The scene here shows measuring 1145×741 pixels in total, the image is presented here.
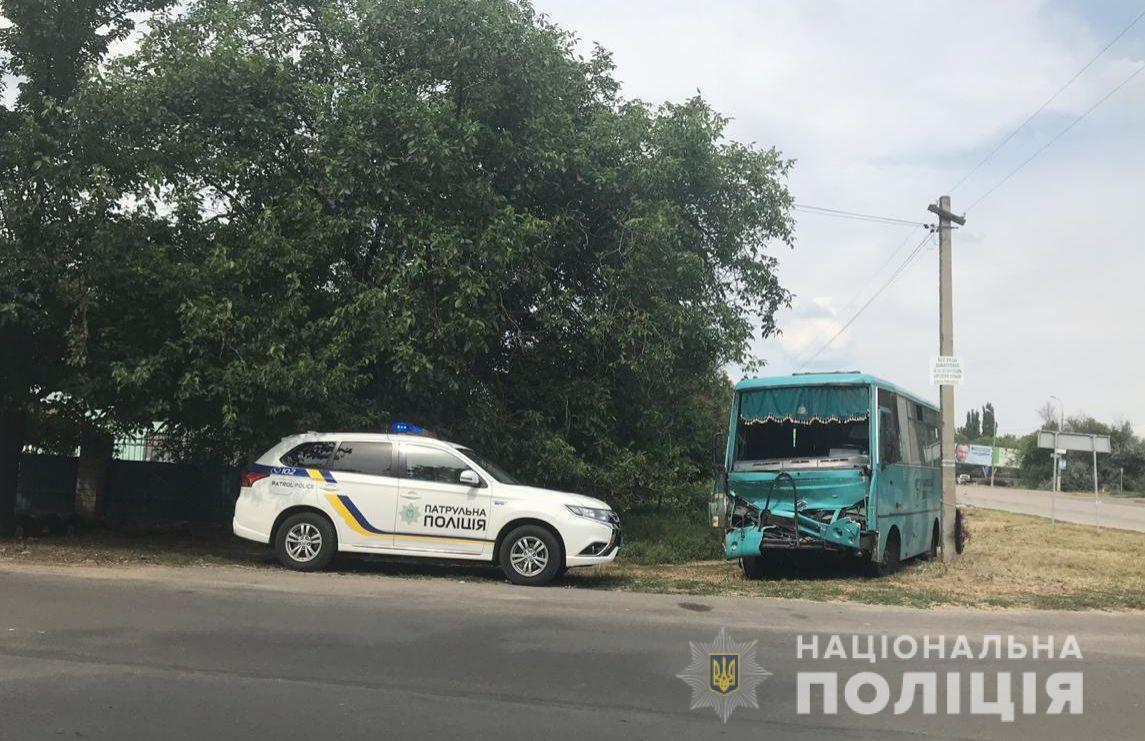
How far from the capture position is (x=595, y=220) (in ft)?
56.6

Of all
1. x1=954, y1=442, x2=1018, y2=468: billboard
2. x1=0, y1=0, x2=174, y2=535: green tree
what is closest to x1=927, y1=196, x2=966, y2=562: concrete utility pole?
x1=0, y1=0, x2=174, y2=535: green tree

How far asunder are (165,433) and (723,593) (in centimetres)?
969

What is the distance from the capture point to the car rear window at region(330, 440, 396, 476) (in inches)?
508

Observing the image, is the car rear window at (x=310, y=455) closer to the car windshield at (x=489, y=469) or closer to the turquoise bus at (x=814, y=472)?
the car windshield at (x=489, y=469)

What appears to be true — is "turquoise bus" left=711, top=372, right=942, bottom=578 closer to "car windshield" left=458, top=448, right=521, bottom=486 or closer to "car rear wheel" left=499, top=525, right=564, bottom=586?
"car rear wheel" left=499, top=525, right=564, bottom=586

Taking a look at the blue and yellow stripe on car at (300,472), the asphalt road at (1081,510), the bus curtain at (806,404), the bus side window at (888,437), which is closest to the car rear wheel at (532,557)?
the blue and yellow stripe on car at (300,472)

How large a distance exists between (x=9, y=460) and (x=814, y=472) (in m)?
12.0

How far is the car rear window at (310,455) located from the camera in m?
13.0

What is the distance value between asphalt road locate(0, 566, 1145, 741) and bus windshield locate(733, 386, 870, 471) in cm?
298

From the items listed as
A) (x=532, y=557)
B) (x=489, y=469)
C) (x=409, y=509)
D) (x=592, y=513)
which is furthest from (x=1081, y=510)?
(x=409, y=509)

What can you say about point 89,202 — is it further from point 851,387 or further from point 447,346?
point 851,387

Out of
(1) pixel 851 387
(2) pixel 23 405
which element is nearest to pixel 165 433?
(2) pixel 23 405

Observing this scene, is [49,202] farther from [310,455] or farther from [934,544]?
[934,544]

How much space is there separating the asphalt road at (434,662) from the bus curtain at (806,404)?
3503mm
